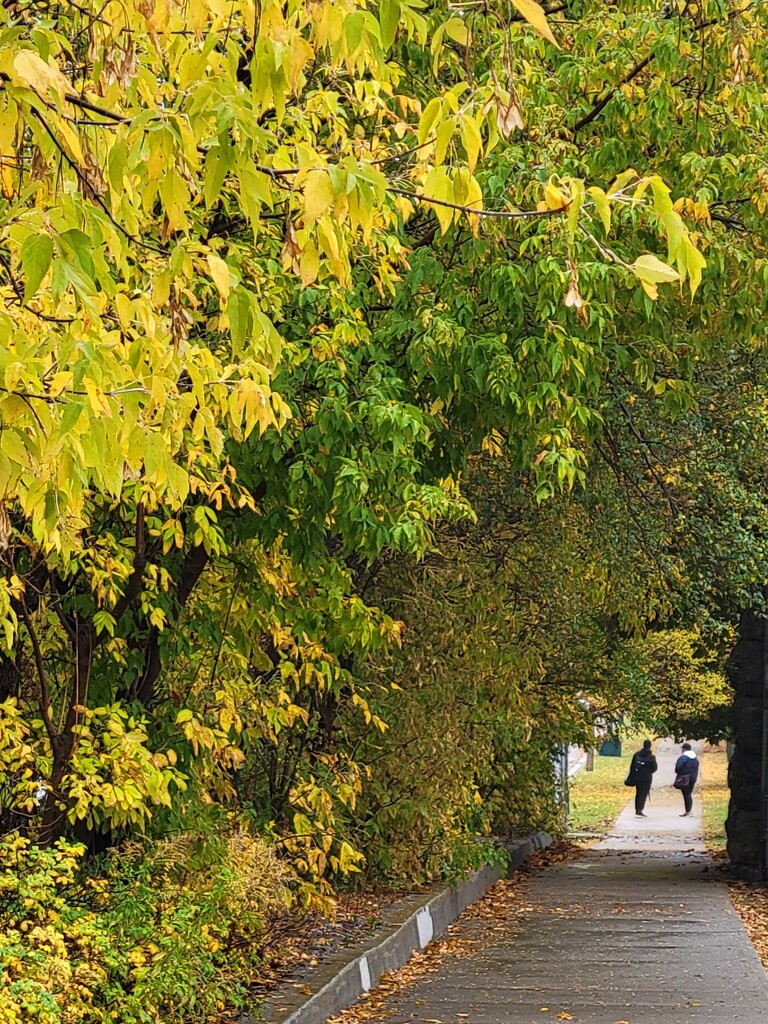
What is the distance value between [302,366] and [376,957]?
4.95 m

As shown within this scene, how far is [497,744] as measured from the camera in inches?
713

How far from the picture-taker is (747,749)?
18.9m

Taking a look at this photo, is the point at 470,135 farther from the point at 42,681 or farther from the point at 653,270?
the point at 42,681

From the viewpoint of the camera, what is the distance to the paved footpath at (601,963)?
965 cm

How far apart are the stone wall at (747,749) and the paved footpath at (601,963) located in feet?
2.06

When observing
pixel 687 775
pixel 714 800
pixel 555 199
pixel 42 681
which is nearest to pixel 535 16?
pixel 555 199

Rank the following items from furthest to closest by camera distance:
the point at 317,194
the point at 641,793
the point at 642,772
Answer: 1. the point at 641,793
2. the point at 642,772
3. the point at 317,194

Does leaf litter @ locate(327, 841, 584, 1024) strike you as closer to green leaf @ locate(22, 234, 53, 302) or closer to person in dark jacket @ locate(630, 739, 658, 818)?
green leaf @ locate(22, 234, 53, 302)

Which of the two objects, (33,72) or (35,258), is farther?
(35,258)

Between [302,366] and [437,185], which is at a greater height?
[302,366]

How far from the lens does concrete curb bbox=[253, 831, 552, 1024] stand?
8.41 meters

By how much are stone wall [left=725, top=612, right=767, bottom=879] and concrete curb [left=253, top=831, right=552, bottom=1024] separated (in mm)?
3926

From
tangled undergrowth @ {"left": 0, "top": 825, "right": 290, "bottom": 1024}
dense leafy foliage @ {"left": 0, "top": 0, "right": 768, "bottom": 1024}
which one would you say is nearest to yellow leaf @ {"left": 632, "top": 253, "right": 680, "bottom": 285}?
dense leafy foliage @ {"left": 0, "top": 0, "right": 768, "bottom": 1024}

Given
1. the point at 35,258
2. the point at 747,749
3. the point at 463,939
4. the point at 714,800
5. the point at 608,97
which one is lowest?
the point at 714,800
